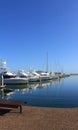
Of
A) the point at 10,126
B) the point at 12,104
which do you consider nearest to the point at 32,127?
the point at 10,126

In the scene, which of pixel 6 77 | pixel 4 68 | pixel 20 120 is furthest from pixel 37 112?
pixel 4 68

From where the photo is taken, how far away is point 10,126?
35.8 ft

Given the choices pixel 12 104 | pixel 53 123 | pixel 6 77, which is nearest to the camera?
pixel 53 123

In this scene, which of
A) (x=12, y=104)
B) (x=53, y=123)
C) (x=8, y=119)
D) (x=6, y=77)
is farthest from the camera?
(x=6, y=77)

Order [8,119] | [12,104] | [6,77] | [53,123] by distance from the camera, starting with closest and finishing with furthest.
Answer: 1. [53,123]
2. [8,119]
3. [12,104]
4. [6,77]

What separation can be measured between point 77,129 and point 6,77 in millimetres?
57201

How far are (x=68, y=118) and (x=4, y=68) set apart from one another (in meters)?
62.6

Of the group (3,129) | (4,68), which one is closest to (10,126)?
(3,129)

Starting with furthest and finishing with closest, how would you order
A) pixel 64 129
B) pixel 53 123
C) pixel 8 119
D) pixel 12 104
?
pixel 12 104
pixel 8 119
pixel 53 123
pixel 64 129

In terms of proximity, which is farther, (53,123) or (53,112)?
(53,112)

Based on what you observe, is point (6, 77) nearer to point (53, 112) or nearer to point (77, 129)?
point (53, 112)

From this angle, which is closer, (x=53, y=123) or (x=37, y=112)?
(x=53, y=123)

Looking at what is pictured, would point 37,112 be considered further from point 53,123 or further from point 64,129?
point 64,129

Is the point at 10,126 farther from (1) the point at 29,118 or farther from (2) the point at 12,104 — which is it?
(2) the point at 12,104
